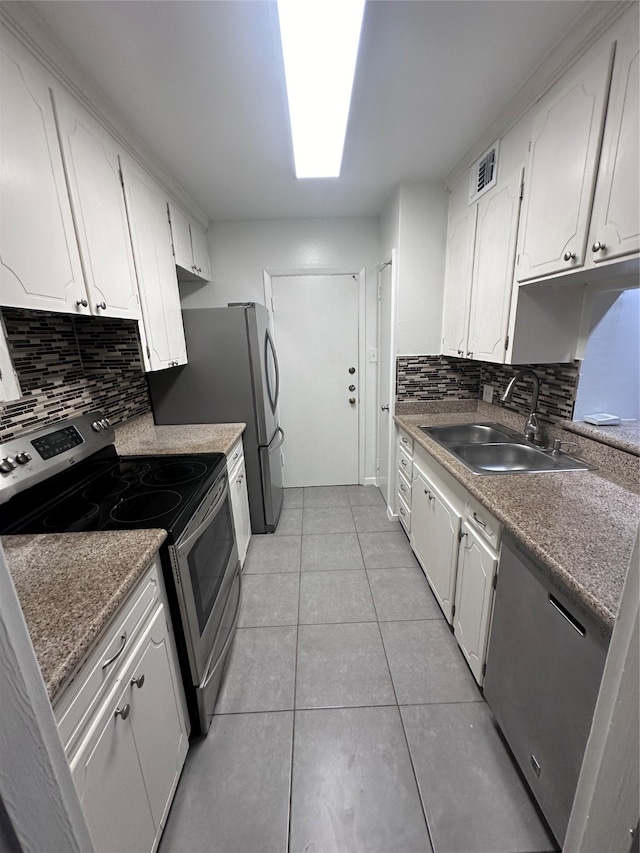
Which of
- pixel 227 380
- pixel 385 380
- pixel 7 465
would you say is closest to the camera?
pixel 7 465

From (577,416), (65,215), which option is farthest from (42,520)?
(577,416)

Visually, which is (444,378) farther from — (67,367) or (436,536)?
(67,367)

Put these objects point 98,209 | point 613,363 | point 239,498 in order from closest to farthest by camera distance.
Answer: point 98,209 → point 613,363 → point 239,498

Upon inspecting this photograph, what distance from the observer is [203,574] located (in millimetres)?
1343

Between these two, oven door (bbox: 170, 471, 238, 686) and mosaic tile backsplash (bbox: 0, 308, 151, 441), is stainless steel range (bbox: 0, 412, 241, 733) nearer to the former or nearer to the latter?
oven door (bbox: 170, 471, 238, 686)

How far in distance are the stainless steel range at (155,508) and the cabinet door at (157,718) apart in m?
0.10

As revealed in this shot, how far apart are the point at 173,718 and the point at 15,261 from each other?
4.94 ft

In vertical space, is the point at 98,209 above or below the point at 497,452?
above

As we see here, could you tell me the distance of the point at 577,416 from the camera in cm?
163

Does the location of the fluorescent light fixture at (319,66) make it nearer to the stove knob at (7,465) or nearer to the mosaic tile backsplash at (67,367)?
the mosaic tile backsplash at (67,367)

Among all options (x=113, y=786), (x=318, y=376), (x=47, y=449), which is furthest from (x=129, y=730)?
(x=318, y=376)

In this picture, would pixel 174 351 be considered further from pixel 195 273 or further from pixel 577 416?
pixel 577 416

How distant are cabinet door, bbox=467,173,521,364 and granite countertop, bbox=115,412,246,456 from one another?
5.12ft

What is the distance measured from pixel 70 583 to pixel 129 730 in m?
0.41
